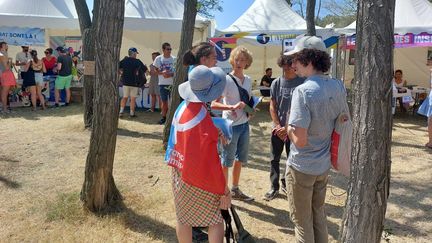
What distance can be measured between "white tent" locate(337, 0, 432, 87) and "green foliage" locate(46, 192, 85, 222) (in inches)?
353

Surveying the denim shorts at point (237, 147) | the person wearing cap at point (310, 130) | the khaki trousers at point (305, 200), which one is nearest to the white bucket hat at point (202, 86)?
the person wearing cap at point (310, 130)

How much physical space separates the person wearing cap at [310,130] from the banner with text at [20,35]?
1162cm

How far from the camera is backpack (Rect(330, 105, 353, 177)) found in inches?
100

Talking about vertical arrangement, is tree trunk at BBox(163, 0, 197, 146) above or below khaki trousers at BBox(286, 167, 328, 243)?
above

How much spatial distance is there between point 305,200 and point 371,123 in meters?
0.86

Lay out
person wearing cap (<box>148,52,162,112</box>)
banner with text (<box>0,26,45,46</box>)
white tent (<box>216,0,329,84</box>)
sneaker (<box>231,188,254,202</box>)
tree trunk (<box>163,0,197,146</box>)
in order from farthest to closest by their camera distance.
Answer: banner with text (<box>0,26,45,46</box>)
white tent (<box>216,0,329,84</box>)
person wearing cap (<box>148,52,162,112</box>)
tree trunk (<box>163,0,197,146</box>)
sneaker (<box>231,188,254,202</box>)

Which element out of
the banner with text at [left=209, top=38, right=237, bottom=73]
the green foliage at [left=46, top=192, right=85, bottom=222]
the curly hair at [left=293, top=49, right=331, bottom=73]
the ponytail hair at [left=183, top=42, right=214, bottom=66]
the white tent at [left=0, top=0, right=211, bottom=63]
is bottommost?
the green foliage at [left=46, top=192, right=85, bottom=222]

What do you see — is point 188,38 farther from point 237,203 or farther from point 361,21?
point 361,21

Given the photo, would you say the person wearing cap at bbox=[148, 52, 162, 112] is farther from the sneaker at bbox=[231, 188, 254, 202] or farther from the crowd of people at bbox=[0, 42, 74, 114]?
the sneaker at bbox=[231, 188, 254, 202]

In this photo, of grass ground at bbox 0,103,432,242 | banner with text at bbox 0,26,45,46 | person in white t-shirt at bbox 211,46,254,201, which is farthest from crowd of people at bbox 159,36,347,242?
banner with text at bbox 0,26,45,46

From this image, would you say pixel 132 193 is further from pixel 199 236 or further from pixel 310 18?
pixel 310 18

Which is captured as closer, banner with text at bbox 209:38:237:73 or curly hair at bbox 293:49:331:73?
curly hair at bbox 293:49:331:73

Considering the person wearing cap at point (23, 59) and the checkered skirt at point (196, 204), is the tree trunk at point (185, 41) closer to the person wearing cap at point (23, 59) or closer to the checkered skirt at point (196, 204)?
the checkered skirt at point (196, 204)

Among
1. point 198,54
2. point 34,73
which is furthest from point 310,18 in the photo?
point 34,73
